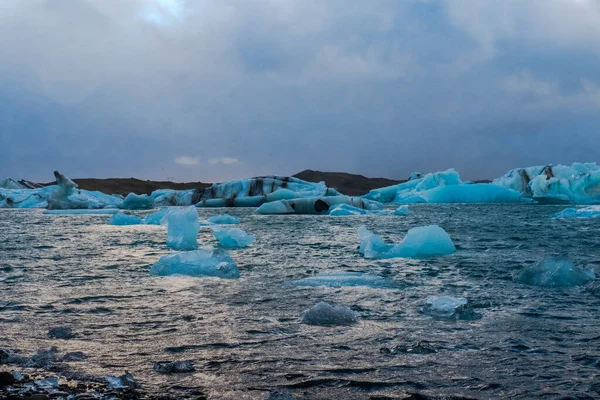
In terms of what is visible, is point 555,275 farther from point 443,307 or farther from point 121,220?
point 121,220

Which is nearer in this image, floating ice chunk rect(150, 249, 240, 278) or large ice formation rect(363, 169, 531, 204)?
floating ice chunk rect(150, 249, 240, 278)

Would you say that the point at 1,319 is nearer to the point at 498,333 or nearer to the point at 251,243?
the point at 498,333

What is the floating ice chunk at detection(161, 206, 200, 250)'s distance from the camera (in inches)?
454

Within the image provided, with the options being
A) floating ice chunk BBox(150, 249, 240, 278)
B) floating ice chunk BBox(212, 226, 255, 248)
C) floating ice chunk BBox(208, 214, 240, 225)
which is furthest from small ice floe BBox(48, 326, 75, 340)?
floating ice chunk BBox(208, 214, 240, 225)

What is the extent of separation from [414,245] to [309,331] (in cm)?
585

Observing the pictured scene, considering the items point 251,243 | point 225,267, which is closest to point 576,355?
point 225,267

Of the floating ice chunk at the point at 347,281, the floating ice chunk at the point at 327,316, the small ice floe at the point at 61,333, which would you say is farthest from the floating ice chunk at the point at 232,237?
the small ice floe at the point at 61,333

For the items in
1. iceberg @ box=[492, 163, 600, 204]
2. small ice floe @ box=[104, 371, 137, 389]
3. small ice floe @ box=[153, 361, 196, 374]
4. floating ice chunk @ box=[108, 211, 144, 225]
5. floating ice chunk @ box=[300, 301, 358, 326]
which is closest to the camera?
small ice floe @ box=[104, 371, 137, 389]

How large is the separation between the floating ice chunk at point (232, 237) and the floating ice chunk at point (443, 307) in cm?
730

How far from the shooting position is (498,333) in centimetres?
457

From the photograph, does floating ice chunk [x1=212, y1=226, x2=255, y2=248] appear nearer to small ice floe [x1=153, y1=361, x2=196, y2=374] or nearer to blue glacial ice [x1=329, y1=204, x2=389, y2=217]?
small ice floe [x1=153, y1=361, x2=196, y2=374]

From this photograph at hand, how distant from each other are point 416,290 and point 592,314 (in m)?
1.92

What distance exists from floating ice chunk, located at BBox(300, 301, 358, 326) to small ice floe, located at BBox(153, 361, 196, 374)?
1.45 meters

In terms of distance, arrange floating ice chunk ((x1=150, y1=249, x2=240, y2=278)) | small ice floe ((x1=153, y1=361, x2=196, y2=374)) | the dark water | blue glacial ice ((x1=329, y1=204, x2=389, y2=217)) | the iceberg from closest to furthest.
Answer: the dark water < small ice floe ((x1=153, y1=361, x2=196, y2=374)) < floating ice chunk ((x1=150, y1=249, x2=240, y2=278)) < blue glacial ice ((x1=329, y1=204, x2=389, y2=217)) < the iceberg
